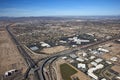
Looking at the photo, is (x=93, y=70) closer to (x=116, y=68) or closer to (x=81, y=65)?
(x=81, y=65)

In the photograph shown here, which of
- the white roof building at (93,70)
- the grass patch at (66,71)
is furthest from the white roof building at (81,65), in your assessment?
the grass patch at (66,71)

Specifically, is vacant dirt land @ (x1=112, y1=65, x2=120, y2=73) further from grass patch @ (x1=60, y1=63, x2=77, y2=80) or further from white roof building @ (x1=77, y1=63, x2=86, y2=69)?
grass patch @ (x1=60, y1=63, x2=77, y2=80)

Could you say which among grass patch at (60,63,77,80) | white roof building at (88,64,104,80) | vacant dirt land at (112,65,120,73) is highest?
white roof building at (88,64,104,80)

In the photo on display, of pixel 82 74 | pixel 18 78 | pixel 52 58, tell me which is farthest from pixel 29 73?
pixel 82 74

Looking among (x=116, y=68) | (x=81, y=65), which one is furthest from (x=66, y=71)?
(x=116, y=68)

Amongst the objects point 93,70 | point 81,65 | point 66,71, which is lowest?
point 66,71

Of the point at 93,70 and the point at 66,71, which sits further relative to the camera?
the point at 66,71

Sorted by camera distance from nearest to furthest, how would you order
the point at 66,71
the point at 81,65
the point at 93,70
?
1. the point at 93,70
2. the point at 66,71
3. the point at 81,65

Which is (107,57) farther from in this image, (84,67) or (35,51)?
(35,51)

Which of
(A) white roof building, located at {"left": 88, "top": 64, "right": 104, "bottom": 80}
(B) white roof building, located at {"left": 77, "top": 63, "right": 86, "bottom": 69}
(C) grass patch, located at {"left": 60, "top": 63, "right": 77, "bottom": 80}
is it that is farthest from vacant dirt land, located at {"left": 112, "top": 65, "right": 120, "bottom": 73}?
(C) grass patch, located at {"left": 60, "top": 63, "right": 77, "bottom": 80}
